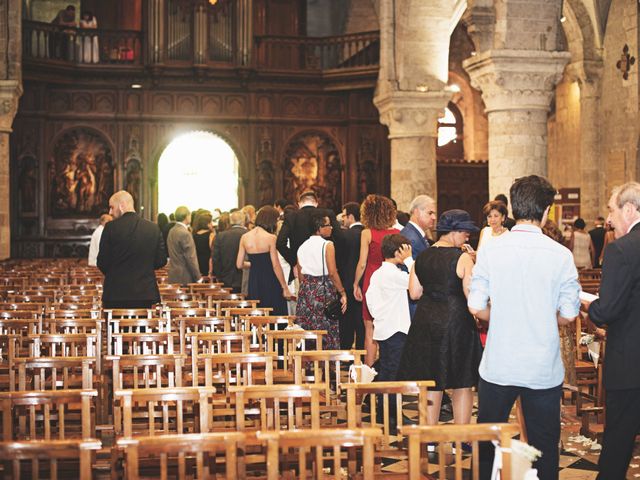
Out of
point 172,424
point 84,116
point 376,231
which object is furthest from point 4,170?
point 172,424

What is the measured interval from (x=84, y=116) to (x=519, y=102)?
1256 cm

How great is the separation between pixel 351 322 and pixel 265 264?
1151mm

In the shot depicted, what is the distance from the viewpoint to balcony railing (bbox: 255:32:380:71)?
2339 cm

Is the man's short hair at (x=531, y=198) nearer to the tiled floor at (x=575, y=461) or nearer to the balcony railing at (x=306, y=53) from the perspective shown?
the tiled floor at (x=575, y=461)

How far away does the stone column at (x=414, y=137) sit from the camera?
19906mm

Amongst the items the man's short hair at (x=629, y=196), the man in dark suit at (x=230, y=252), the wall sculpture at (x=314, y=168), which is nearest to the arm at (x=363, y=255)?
the man in dark suit at (x=230, y=252)

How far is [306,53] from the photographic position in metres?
23.8

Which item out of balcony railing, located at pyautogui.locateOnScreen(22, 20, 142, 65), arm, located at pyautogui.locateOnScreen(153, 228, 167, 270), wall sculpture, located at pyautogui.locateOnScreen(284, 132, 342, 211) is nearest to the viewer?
arm, located at pyautogui.locateOnScreen(153, 228, 167, 270)

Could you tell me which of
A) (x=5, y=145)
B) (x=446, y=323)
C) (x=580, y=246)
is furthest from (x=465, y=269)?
(x=5, y=145)

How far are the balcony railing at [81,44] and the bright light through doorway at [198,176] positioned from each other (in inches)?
232

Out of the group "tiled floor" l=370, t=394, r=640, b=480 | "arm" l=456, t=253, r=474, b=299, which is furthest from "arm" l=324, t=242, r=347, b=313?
"arm" l=456, t=253, r=474, b=299

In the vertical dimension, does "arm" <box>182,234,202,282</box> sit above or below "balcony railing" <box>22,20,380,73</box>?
below

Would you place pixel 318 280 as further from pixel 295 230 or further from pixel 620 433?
pixel 620 433

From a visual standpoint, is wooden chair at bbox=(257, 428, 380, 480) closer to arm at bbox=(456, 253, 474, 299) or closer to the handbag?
arm at bbox=(456, 253, 474, 299)
